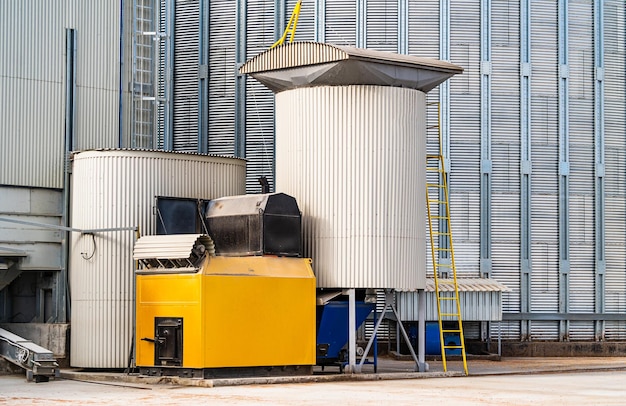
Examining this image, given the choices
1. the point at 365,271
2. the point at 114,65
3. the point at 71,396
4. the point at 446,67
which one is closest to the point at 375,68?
the point at 446,67

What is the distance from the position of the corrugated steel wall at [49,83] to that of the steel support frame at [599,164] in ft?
64.2

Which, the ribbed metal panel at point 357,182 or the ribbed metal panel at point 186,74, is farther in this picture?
the ribbed metal panel at point 186,74

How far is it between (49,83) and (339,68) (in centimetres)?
910

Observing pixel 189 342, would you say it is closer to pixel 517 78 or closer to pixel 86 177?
pixel 86 177

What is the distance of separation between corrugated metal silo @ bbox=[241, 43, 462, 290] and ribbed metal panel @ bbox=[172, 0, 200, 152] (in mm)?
12303

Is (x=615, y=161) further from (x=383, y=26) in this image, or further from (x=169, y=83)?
(x=169, y=83)

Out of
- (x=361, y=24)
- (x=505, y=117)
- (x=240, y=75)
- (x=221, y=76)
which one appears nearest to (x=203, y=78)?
(x=221, y=76)

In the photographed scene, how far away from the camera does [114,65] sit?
125 feet

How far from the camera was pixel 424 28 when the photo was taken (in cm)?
4622

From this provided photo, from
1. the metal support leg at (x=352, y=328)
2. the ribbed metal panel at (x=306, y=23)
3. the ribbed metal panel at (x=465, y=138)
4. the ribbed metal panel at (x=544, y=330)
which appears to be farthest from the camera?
the ribbed metal panel at (x=306, y=23)

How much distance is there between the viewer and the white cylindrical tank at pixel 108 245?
1373 inches

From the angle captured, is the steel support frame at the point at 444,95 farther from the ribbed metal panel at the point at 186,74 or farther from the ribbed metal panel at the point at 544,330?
the ribbed metal panel at the point at 186,74

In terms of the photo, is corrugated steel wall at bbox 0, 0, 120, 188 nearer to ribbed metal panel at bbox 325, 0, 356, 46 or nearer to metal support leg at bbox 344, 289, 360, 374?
metal support leg at bbox 344, 289, 360, 374

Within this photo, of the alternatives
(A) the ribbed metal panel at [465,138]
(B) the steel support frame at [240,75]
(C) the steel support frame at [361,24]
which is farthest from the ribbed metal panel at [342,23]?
(A) the ribbed metal panel at [465,138]
